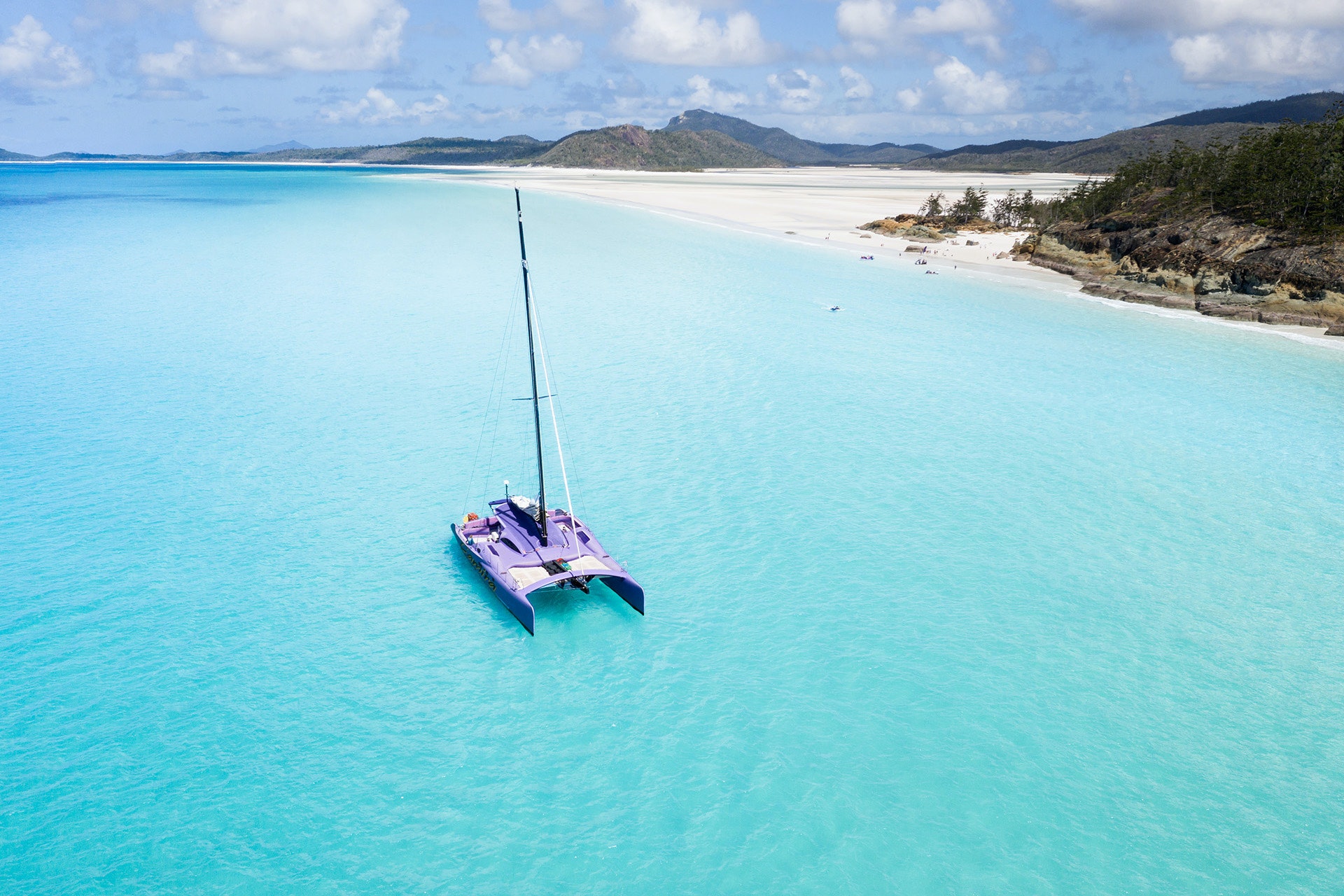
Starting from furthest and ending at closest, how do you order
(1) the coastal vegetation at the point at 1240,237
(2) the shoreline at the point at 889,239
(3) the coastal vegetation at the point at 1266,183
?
1. (2) the shoreline at the point at 889,239
2. (3) the coastal vegetation at the point at 1266,183
3. (1) the coastal vegetation at the point at 1240,237

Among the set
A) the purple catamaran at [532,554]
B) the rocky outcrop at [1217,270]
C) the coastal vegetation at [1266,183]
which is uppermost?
the coastal vegetation at [1266,183]

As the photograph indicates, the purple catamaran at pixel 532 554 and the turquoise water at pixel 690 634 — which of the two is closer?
the turquoise water at pixel 690 634

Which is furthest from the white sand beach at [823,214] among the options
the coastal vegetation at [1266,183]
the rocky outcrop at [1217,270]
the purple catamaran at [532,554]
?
the purple catamaran at [532,554]

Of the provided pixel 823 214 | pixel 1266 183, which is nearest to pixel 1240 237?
pixel 1266 183

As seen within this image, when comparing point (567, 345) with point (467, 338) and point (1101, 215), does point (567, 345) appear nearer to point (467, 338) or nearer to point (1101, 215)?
point (467, 338)

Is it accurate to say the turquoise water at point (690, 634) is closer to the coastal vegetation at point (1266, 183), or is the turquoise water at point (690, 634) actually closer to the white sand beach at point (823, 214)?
the coastal vegetation at point (1266, 183)
